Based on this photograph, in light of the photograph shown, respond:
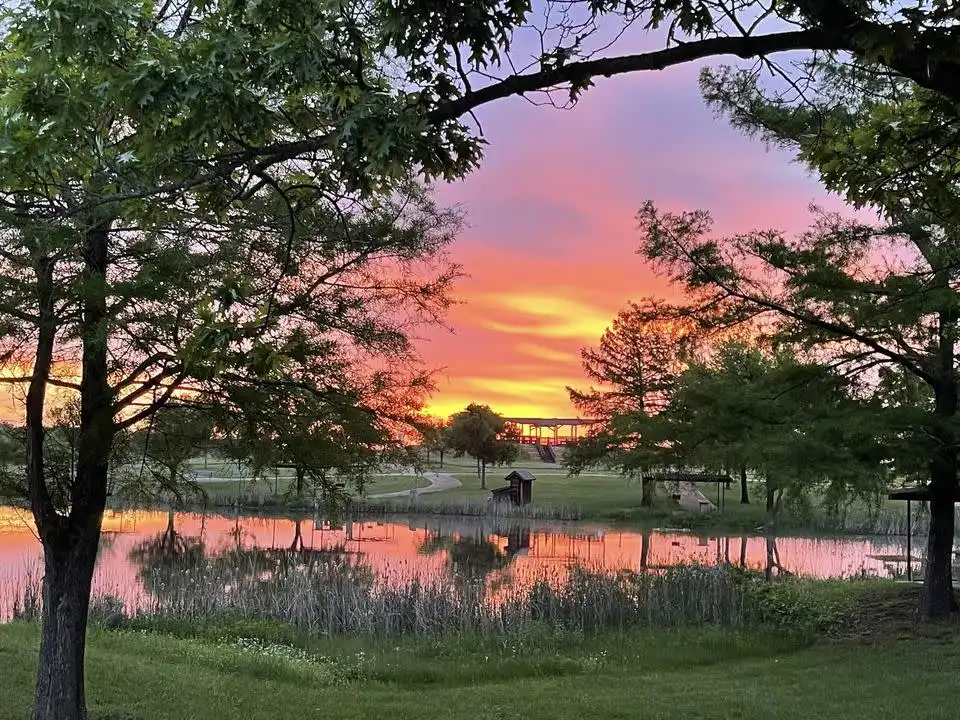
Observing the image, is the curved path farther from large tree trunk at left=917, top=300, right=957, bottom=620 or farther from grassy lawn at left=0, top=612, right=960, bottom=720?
large tree trunk at left=917, top=300, right=957, bottom=620

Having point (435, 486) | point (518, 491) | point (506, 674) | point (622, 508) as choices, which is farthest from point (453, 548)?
point (435, 486)

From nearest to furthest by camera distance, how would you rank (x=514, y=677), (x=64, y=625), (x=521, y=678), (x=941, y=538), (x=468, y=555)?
(x=64, y=625) → (x=521, y=678) → (x=514, y=677) → (x=941, y=538) → (x=468, y=555)

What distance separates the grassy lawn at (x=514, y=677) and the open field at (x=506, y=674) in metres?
0.03

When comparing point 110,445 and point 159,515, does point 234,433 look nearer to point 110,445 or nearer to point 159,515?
Result: point 110,445

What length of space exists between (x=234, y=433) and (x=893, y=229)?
9868 millimetres

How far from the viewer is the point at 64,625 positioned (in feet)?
23.7

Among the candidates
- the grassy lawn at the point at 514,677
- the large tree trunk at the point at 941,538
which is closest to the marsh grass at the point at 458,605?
the grassy lawn at the point at 514,677

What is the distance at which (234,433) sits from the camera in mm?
8320

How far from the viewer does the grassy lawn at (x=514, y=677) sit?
8.31m

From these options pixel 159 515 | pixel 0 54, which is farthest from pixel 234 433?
pixel 159 515

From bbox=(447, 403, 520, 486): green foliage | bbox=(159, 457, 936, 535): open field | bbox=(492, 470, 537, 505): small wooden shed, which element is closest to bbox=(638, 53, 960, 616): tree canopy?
bbox=(159, 457, 936, 535): open field

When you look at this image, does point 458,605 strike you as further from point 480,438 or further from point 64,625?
point 480,438

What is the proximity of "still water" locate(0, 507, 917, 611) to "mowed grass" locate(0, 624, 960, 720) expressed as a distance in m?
5.12

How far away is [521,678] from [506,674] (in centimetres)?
30
